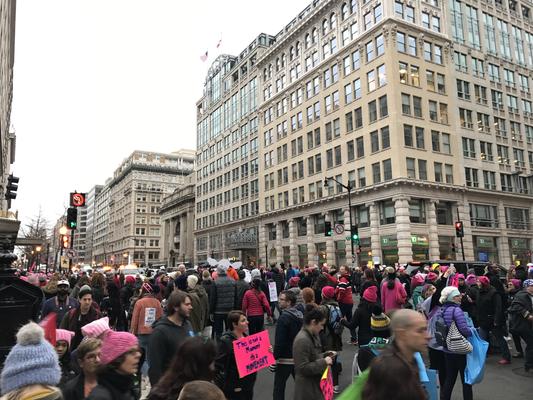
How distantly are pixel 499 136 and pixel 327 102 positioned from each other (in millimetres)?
20291

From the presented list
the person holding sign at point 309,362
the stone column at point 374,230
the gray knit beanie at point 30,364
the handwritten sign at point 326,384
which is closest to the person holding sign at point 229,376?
the person holding sign at point 309,362

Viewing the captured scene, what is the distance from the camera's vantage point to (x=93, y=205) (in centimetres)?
19162

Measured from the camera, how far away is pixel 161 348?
5078mm

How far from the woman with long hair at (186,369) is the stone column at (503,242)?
50.5 meters

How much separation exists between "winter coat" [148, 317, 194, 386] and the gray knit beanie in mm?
2102

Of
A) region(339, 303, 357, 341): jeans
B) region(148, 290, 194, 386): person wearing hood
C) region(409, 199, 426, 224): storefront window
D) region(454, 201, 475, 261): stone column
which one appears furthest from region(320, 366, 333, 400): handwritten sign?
region(454, 201, 475, 261): stone column

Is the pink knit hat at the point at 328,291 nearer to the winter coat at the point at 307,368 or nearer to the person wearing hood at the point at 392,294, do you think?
the winter coat at the point at 307,368

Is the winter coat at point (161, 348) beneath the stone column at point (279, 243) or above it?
beneath

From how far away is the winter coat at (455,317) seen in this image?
22.1ft

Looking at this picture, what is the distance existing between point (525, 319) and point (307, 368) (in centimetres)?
697

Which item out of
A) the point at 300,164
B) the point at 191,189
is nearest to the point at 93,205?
the point at 191,189

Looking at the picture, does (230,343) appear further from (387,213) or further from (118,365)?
(387,213)

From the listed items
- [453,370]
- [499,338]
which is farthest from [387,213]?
[453,370]

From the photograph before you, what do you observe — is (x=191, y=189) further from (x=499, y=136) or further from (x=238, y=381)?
(x=238, y=381)
